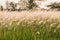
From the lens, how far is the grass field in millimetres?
2393

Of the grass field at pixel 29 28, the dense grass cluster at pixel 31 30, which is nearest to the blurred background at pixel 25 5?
the grass field at pixel 29 28

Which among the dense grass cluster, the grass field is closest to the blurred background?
the grass field

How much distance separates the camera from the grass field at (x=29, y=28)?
2.39 meters

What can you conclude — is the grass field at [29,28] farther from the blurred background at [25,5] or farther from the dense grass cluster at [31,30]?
the blurred background at [25,5]

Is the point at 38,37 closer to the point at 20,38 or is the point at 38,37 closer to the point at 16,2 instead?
the point at 20,38

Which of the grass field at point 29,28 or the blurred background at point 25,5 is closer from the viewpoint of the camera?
the grass field at point 29,28

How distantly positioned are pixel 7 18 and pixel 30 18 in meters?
0.31

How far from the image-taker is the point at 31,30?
2533mm

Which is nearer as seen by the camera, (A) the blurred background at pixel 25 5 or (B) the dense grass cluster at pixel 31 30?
(B) the dense grass cluster at pixel 31 30

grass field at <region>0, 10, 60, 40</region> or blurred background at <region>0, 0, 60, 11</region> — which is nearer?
grass field at <region>0, 10, 60, 40</region>

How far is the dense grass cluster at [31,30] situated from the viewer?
2.38 m

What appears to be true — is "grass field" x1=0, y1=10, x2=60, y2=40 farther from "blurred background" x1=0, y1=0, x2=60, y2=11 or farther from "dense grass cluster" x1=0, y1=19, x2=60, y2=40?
"blurred background" x1=0, y1=0, x2=60, y2=11

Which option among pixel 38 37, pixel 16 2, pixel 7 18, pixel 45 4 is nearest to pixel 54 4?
pixel 45 4

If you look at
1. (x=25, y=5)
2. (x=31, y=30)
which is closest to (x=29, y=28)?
(x=31, y=30)
